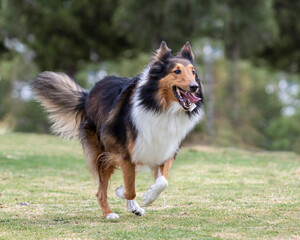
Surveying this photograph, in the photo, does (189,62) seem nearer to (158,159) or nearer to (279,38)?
(158,159)

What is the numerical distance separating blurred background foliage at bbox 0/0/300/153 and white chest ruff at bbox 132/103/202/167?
14.6 meters

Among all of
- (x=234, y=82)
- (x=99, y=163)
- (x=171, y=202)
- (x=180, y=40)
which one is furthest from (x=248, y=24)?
(x=99, y=163)

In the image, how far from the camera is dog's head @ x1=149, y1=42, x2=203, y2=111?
6406mm

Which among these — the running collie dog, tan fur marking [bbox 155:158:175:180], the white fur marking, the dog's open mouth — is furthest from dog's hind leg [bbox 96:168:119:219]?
the dog's open mouth

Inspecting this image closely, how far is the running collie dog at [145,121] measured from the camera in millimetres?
6504

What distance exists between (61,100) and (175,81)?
7.91ft

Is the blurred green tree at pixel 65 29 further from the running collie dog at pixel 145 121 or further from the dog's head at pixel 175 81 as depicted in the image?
the dog's head at pixel 175 81

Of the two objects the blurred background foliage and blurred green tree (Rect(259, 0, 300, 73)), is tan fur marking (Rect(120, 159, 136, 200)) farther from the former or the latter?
blurred green tree (Rect(259, 0, 300, 73))

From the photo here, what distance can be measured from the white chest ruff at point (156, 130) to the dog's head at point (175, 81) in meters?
0.12

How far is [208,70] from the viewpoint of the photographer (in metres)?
28.1

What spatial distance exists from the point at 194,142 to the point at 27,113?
1155 cm

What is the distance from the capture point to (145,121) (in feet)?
21.6

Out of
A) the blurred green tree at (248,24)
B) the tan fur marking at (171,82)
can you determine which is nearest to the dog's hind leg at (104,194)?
the tan fur marking at (171,82)

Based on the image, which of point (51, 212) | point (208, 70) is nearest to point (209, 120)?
point (208, 70)
